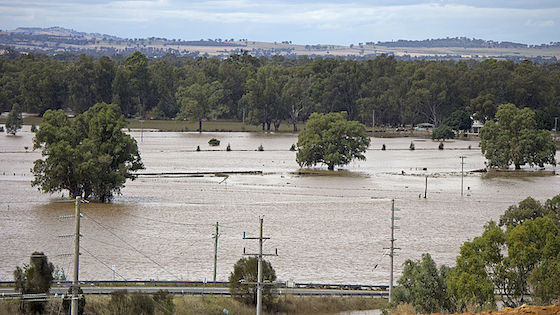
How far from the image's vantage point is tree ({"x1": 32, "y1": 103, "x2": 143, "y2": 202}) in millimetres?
49125

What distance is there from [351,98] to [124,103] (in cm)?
3085

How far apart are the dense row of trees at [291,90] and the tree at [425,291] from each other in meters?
86.6

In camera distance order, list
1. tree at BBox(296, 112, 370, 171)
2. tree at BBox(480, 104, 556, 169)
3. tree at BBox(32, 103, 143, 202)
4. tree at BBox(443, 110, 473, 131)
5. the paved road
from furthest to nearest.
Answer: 1. tree at BBox(443, 110, 473, 131)
2. tree at BBox(480, 104, 556, 169)
3. tree at BBox(296, 112, 370, 171)
4. tree at BBox(32, 103, 143, 202)
5. the paved road

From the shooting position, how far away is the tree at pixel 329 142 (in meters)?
68.1

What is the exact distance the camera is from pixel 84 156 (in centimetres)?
4966

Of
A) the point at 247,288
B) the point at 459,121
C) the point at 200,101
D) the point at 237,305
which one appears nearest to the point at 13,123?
the point at 200,101

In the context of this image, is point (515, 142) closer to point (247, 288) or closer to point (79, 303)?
point (247, 288)

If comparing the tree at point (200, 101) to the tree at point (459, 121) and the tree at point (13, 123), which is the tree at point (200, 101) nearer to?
the tree at point (13, 123)

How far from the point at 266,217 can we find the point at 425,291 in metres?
19.0

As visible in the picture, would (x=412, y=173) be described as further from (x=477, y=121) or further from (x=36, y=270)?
(x=477, y=121)

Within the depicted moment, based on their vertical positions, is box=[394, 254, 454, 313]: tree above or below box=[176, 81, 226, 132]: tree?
below

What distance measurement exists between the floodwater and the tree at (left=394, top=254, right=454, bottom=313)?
474 centimetres

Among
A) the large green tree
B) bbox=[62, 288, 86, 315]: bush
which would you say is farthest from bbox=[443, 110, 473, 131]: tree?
bbox=[62, 288, 86, 315]: bush

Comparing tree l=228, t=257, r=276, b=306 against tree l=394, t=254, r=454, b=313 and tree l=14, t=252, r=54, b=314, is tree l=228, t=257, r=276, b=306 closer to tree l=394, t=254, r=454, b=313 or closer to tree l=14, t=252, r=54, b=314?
tree l=394, t=254, r=454, b=313
